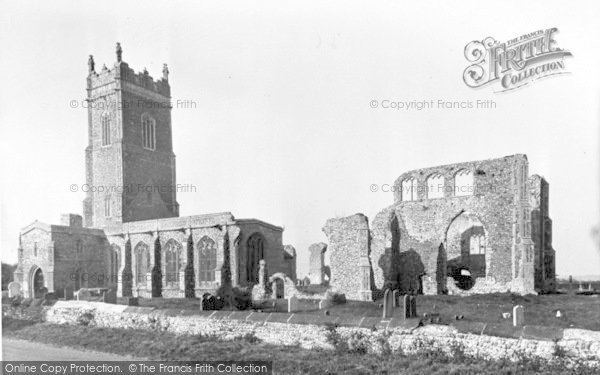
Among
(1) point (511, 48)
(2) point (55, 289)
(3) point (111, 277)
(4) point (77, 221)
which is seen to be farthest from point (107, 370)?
(4) point (77, 221)

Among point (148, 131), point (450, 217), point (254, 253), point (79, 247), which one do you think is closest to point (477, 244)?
point (450, 217)

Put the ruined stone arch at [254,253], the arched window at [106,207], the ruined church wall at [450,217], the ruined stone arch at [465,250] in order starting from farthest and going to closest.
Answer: the arched window at [106,207]
the ruined stone arch at [254,253]
the ruined stone arch at [465,250]
the ruined church wall at [450,217]

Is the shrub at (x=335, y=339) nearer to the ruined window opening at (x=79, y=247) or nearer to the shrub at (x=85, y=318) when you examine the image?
the shrub at (x=85, y=318)

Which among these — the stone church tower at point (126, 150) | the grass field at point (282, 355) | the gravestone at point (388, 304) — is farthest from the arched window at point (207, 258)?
the gravestone at point (388, 304)

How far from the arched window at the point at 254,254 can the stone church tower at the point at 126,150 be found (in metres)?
12.3

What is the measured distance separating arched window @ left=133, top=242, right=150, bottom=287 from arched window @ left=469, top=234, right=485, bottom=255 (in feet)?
67.6

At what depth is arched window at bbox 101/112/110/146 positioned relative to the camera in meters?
38.9

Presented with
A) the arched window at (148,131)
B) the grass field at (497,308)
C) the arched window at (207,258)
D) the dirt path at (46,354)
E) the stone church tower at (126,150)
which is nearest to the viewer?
the dirt path at (46,354)

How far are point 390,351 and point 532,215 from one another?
17980 mm

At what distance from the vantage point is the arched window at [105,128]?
38906 mm

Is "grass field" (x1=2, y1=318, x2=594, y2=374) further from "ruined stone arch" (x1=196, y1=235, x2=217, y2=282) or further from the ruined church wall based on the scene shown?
the ruined church wall

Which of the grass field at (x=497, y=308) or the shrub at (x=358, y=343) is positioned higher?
the shrub at (x=358, y=343)

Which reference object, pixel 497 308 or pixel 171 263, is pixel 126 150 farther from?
pixel 497 308

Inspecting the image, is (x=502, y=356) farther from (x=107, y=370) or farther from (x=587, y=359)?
(x=107, y=370)
